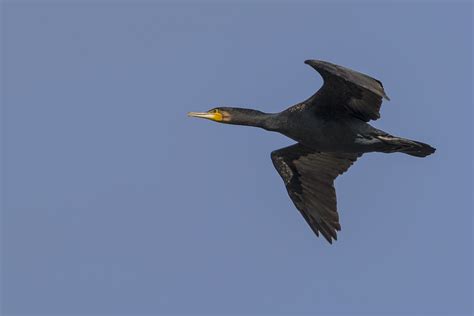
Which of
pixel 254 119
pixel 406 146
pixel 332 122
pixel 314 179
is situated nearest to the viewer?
pixel 406 146

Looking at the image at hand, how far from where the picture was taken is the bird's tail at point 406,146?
708 inches

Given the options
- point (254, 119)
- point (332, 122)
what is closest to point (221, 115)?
point (254, 119)

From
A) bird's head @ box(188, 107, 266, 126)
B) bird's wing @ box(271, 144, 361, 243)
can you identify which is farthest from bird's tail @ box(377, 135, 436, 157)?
bird's head @ box(188, 107, 266, 126)

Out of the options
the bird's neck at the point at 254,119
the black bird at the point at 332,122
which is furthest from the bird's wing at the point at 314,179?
the bird's neck at the point at 254,119

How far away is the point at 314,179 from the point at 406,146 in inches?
104

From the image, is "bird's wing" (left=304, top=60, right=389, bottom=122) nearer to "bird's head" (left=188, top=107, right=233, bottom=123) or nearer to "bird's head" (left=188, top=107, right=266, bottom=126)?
"bird's head" (left=188, top=107, right=266, bottom=126)

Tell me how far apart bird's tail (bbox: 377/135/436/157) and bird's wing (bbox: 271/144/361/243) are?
6.44 ft

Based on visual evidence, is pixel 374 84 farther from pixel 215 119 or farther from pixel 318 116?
pixel 215 119

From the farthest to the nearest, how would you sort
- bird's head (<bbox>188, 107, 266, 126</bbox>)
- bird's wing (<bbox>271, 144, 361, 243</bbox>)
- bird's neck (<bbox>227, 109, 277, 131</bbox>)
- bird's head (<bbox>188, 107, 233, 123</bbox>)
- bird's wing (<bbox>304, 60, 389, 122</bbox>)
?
1. bird's wing (<bbox>271, 144, 361, 243</bbox>)
2. bird's head (<bbox>188, 107, 233, 123</bbox>)
3. bird's head (<bbox>188, 107, 266, 126</bbox>)
4. bird's neck (<bbox>227, 109, 277, 131</bbox>)
5. bird's wing (<bbox>304, 60, 389, 122</bbox>)

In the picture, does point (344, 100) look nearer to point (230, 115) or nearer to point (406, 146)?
point (406, 146)

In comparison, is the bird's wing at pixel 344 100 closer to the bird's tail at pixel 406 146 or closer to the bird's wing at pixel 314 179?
the bird's tail at pixel 406 146

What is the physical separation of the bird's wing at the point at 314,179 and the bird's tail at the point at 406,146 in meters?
1.96

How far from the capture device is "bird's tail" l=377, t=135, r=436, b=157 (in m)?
18.0

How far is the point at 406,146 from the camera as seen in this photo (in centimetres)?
1819
